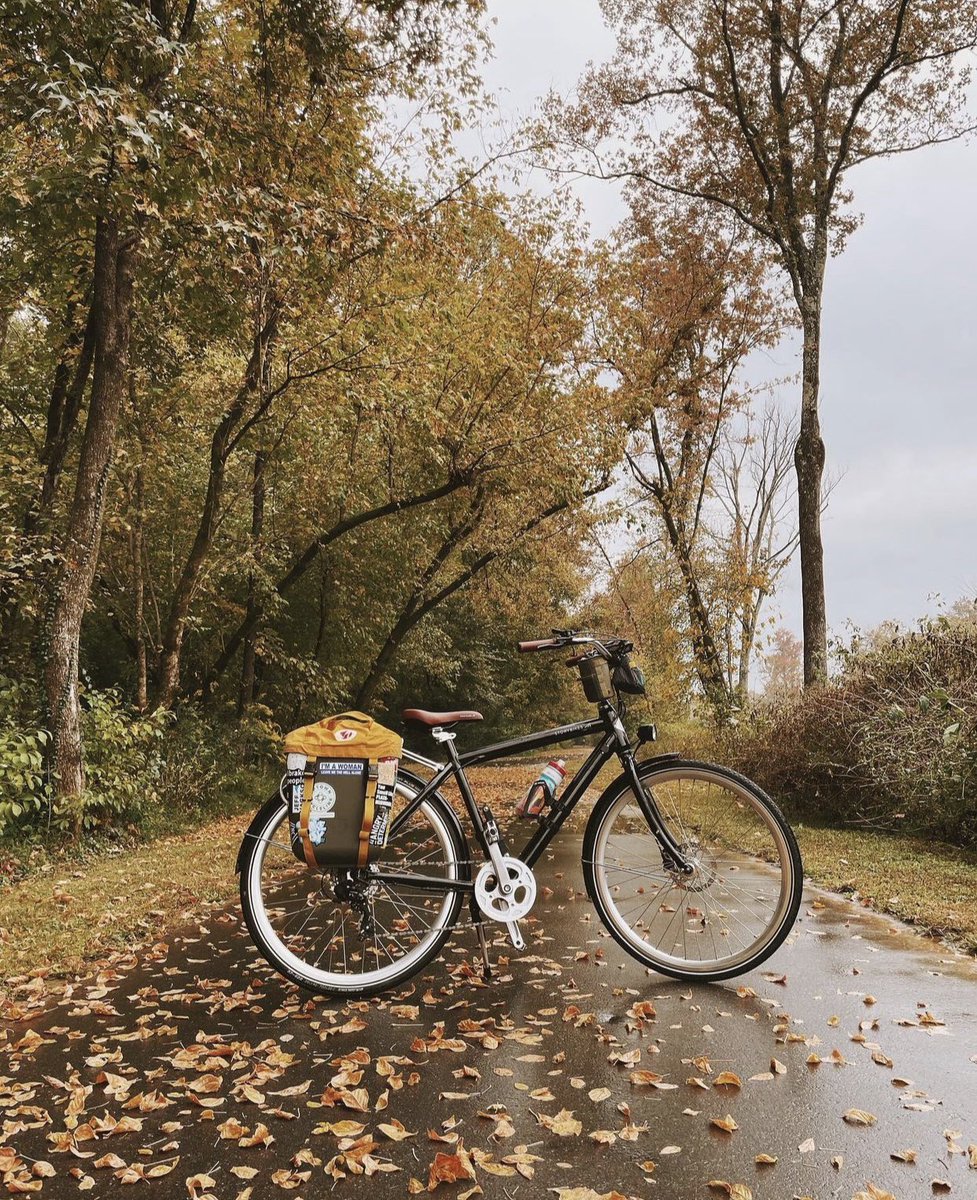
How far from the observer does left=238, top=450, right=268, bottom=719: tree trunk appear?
12094mm

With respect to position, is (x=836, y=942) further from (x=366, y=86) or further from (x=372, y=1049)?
(x=366, y=86)

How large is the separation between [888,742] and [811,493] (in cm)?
581

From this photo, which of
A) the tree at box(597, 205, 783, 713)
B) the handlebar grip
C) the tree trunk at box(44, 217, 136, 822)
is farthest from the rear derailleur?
the tree at box(597, 205, 783, 713)

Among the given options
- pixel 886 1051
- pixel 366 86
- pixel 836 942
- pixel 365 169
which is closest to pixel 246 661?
pixel 365 169

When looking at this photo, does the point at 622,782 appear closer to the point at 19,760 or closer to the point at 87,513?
the point at 19,760

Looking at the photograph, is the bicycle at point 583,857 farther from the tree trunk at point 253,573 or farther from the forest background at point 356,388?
the tree trunk at point 253,573

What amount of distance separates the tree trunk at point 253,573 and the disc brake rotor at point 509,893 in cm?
921

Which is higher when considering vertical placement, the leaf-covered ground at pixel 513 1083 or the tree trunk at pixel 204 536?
the tree trunk at pixel 204 536

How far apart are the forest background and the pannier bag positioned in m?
3.84

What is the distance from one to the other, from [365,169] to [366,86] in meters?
Answer: 1.04

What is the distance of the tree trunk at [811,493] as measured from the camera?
1128 cm

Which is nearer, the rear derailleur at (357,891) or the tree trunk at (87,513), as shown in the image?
the rear derailleur at (357,891)

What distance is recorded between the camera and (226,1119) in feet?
7.86

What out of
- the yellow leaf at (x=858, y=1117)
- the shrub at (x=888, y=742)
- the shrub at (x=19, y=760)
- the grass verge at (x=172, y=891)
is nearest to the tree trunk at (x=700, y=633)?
the shrub at (x=888, y=742)
